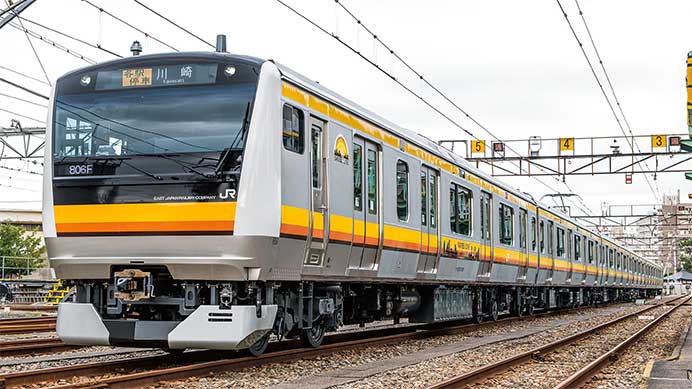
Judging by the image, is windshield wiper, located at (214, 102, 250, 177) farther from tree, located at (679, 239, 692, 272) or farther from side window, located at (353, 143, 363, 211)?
tree, located at (679, 239, 692, 272)

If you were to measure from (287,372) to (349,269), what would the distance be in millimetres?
2048

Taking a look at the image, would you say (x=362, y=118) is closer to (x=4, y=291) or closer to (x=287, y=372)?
(x=287, y=372)

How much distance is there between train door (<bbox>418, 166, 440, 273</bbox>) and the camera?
14.8 m

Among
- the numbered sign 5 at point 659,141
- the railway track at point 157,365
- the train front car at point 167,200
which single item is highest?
the numbered sign 5 at point 659,141

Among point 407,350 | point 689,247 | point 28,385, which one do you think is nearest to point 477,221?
point 407,350

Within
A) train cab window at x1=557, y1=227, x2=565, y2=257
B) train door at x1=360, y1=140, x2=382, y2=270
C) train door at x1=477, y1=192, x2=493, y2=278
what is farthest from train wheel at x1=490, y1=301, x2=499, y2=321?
train door at x1=360, y1=140, x2=382, y2=270

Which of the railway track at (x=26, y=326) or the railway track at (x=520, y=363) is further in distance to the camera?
the railway track at (x=26, y=326)

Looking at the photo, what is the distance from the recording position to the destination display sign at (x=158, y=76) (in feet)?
32.4

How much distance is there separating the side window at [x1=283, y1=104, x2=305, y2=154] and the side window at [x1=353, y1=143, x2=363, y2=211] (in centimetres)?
160

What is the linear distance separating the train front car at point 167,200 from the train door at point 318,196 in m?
0.95

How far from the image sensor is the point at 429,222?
1508cm

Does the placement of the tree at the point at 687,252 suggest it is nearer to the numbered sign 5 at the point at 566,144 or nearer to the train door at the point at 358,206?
the numbered sign 5 at the point at 566,144

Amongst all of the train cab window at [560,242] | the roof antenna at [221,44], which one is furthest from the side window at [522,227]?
the roof antenna at [221,44]

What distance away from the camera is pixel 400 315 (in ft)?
49.3
